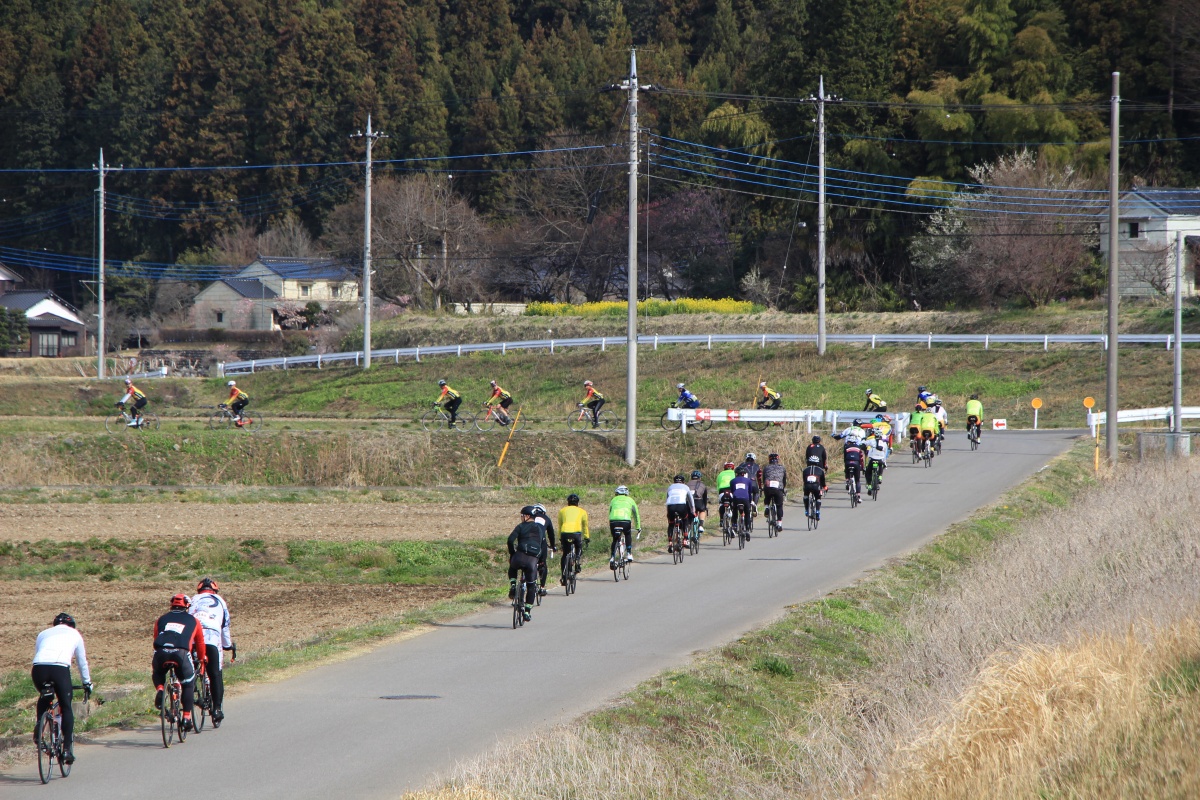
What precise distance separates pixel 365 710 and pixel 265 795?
2.27 m

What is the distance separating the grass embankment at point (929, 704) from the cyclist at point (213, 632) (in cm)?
295

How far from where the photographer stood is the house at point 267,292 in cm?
8569

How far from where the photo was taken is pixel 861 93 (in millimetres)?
64375

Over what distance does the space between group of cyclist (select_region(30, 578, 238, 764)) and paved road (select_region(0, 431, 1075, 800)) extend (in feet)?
1.25

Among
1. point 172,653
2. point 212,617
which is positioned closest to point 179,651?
point 172,653

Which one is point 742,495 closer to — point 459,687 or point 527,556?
point 527,556

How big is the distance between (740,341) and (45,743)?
4707 cm

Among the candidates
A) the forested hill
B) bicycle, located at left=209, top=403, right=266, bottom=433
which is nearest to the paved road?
bicycle, located at left=209, top=403, right=266, bottom=433

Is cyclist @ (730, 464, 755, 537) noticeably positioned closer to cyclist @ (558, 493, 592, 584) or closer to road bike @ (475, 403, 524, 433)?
cyclist @ (558, 493, 592, 584)

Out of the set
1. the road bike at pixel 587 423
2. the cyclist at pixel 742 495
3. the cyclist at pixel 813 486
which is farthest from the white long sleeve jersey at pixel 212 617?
the road bike at pixel 587 423

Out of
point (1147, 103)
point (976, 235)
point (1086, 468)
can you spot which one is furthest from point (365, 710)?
point (1147, 103)

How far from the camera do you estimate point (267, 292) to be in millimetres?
86125

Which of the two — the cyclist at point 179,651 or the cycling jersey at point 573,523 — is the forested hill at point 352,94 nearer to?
the cycling jersey at point 573,523

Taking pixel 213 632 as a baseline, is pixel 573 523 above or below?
above
